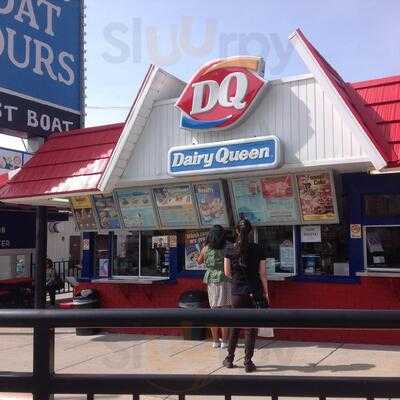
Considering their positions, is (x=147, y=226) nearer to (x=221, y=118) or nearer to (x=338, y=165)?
(x=221, y=118)

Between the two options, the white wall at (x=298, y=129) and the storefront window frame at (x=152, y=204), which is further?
the storefront window frame at (x=152, y=204)

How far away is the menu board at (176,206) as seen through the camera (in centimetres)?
932

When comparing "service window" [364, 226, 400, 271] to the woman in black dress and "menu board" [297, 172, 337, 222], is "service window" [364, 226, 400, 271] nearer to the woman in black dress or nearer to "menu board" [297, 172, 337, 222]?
"menu board" [297, 172, 337, 222]

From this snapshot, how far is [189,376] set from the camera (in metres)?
2.58

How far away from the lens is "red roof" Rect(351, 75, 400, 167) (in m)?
7.11

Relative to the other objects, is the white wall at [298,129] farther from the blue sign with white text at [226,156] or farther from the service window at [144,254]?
→ the service window at [144,254]

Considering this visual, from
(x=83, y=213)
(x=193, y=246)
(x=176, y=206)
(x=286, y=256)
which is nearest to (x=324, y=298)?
(x=286, y=256)

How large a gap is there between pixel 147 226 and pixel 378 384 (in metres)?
7.73

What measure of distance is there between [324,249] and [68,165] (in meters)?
5.13

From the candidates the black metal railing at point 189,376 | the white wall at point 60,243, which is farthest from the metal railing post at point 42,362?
the white wall at point 60,243

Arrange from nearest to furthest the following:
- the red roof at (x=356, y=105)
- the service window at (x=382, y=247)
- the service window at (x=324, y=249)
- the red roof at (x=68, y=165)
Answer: the red roof at (x=356, y=105) < the service window at (x=382, y=247) < the service window at (x=324, y=249) < the red roof at (x=68, y=165)

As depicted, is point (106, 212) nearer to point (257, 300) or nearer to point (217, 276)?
point (217, 276)

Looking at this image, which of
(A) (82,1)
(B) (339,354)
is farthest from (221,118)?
(A) (82,1)

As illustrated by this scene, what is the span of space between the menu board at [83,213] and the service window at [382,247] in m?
5.46
